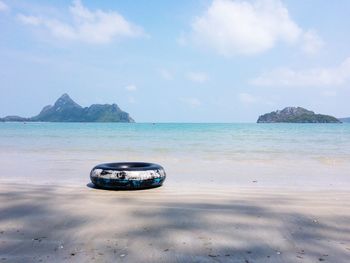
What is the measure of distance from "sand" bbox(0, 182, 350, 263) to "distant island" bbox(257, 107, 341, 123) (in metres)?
138

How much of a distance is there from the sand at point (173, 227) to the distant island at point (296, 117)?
138337 mm

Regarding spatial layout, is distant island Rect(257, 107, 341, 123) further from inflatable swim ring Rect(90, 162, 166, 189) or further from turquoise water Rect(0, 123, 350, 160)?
inflatable swim ring Rect(90, 162, 166, 189)

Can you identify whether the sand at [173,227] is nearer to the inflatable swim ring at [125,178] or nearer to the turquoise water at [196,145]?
the inflatable swim ring at [125,178]

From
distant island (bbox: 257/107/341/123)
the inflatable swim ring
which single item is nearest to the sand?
the inflatable swim ring

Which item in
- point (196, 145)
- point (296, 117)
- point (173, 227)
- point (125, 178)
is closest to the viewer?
point (173, 227)

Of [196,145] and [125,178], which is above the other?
[125,178]

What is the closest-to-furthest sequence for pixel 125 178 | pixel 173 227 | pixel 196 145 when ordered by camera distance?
pixel 173 227 < pixel 125 178 < pixel 196 145

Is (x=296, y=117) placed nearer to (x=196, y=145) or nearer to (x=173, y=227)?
(x=196, y=145)

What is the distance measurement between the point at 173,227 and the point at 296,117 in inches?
5614

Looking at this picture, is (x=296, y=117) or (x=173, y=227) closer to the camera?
(x=173, y=227)

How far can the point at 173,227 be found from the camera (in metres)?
4.08

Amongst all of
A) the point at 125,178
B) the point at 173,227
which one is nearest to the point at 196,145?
the point at 125,178

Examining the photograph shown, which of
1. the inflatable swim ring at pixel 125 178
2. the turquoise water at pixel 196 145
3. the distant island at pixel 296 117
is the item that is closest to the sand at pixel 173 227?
the inflatable swim ring at pixel 125 178

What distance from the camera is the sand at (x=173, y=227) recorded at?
331 centimetres
